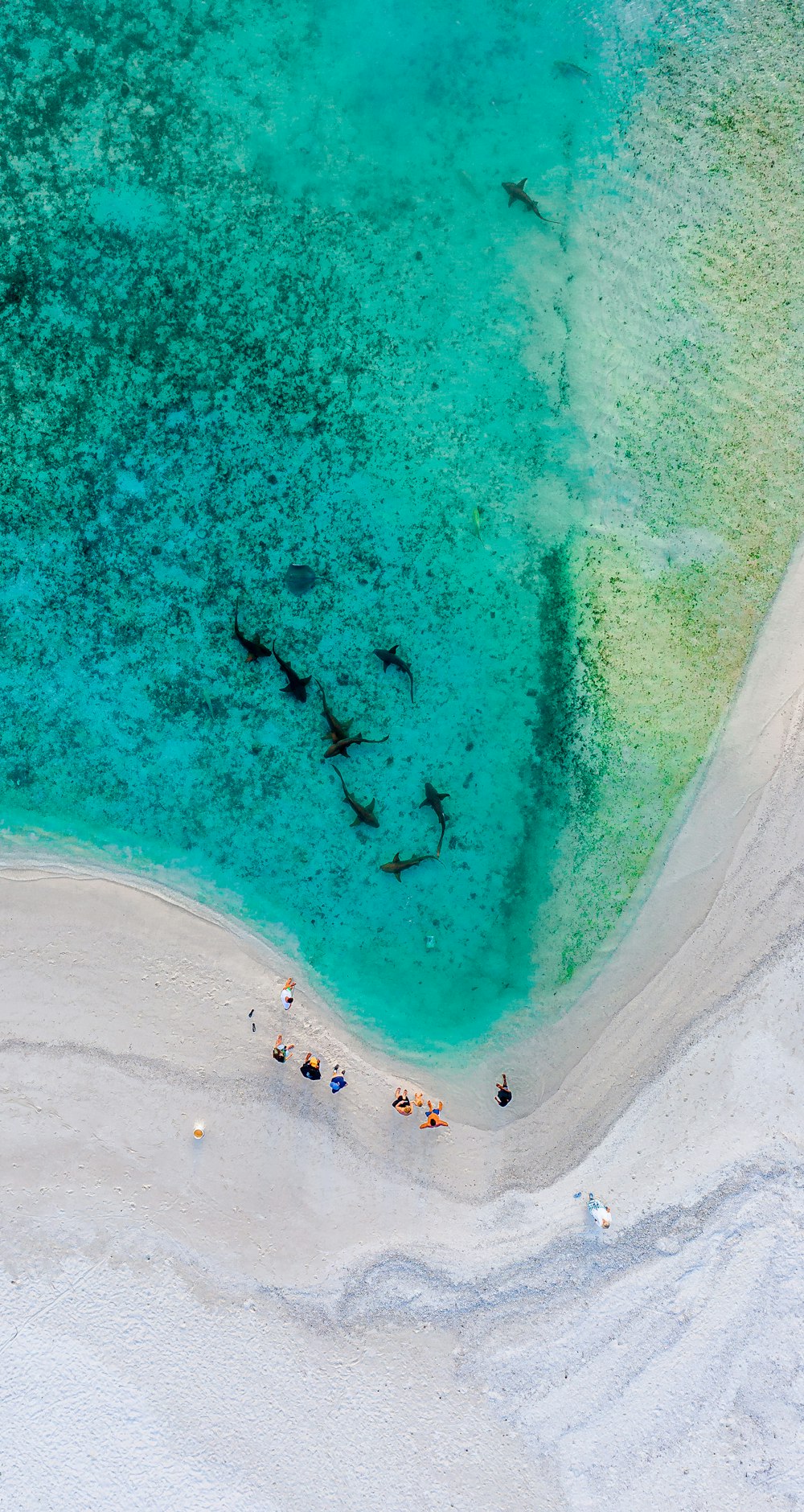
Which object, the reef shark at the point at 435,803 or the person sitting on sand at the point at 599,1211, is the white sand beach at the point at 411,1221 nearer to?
the person sitting on sand at the point at 599,1211

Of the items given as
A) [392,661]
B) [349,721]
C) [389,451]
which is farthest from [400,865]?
[389,451]

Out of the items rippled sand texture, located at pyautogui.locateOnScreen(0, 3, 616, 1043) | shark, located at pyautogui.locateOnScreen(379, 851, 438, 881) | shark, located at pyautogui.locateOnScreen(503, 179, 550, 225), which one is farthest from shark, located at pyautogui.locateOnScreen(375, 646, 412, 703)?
shark, located at pyautogui.locateOnScreen(503, 179, 550, 225)

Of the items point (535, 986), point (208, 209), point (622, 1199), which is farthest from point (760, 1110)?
point (208, 209)

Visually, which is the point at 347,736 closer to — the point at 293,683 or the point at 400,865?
the point at 293,683

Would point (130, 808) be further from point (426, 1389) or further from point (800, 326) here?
point (800, 326)

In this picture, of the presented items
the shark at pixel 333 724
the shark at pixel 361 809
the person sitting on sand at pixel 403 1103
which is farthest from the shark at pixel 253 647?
the person sitting on sand at pixel 403 1103

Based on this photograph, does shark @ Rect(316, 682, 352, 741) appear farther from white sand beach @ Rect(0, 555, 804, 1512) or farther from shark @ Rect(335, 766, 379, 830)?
white sand beach @ Rect(0, 555, 804, 1512)
